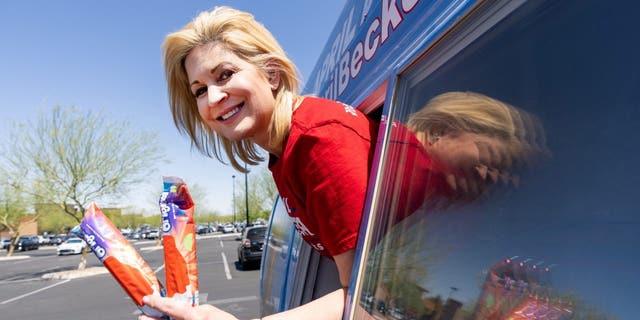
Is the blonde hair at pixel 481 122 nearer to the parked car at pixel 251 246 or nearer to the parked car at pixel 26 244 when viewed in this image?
the parked car at pixel 251 246

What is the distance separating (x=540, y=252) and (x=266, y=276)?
3176 mm

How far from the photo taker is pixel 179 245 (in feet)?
3.44

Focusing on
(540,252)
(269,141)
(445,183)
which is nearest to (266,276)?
(269,141)

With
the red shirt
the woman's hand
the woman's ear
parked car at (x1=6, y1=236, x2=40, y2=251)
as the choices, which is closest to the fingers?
the woman's hand

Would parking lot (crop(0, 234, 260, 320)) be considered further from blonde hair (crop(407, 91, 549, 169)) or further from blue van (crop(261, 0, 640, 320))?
blonde hair (crop(407, 91, 549, 169))

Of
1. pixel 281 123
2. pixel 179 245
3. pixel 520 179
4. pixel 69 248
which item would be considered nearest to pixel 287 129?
pixel 281 123

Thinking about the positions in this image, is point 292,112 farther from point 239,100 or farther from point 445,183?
point 445,183

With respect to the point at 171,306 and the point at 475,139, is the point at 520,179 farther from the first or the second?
the point at 171,306

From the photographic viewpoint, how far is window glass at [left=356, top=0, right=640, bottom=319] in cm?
54

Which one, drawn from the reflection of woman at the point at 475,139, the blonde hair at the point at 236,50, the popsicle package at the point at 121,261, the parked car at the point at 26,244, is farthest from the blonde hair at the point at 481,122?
the parked car at the point at 26,244

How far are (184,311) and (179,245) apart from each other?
16cm

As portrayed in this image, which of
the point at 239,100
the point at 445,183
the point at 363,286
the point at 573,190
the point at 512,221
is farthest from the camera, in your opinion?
the point at 239,100

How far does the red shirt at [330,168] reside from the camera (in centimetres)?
97

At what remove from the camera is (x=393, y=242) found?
998mm
